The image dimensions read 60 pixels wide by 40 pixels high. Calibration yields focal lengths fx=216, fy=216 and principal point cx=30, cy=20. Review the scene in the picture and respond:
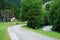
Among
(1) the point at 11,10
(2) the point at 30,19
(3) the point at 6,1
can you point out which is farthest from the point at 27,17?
(3) the point at 6,1

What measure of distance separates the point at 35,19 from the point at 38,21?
1160 mm

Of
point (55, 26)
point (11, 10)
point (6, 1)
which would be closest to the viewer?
point (55, 26)

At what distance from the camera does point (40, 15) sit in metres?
63.2

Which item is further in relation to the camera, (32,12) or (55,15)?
(32,12)

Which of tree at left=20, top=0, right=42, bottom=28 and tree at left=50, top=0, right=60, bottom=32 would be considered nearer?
tree at left=50, top=0, right=60, bottom=32

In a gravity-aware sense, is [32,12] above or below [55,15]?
below

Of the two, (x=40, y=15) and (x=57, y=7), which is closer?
(x=57, y=7)

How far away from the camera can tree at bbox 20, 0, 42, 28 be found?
205 feet

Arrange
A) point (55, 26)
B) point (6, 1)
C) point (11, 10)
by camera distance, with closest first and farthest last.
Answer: point (55, 26), point (11, 10), point (6, 1)

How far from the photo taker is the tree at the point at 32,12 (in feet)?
205

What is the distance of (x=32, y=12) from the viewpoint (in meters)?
63.8

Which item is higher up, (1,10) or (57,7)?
(57,7)

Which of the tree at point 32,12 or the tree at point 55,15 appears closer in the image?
the tree at point 55,15

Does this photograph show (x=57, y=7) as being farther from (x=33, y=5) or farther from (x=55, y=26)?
(x=33, y=5)
